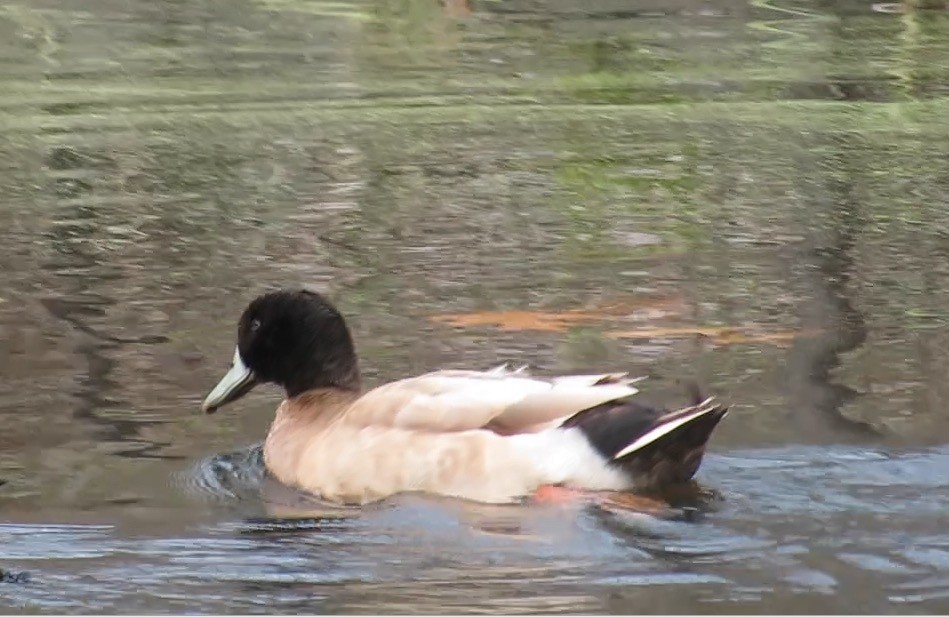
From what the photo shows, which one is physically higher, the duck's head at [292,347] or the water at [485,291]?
the duck's head at [292,347]

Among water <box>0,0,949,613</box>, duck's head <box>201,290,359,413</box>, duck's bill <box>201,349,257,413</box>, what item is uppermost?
duck's head <box>201,290,359,413</box>

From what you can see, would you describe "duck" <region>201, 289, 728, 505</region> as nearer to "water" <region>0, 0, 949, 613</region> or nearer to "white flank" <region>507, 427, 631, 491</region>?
"white flank" <region>507, 427, 631, 491</region>

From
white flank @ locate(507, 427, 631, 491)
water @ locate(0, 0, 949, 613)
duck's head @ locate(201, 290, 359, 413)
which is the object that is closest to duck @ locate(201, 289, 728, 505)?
white flank @ locate(507, 427, 631, 491)

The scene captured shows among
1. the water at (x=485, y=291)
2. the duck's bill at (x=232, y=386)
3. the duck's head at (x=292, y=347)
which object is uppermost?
the duck's head at (x=292, y=347)

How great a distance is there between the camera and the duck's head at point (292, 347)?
928 centimetres

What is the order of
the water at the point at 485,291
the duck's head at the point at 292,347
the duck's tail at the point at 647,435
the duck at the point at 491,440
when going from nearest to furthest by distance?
the water at the point at 485,291, the duck's tail at the point at 647,435, the duck at the point at 491,440, the duck's head at the point at 292,347

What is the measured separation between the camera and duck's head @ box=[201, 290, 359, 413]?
9281 millimetres

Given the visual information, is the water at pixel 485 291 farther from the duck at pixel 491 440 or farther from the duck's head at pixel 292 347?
the duck's head at pixel 292 347

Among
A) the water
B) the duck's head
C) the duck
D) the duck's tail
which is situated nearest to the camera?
the water

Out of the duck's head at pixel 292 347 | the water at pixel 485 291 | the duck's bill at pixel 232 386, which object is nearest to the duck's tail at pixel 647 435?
the water at pixel 485 291

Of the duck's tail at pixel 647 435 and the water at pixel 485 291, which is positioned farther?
the duck's tail at pixel 647 435

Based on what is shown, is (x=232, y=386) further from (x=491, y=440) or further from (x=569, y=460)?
(x=569, y=460)

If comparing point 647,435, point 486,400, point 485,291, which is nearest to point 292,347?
point 486,400

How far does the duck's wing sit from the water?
Result: 369 millimetres
